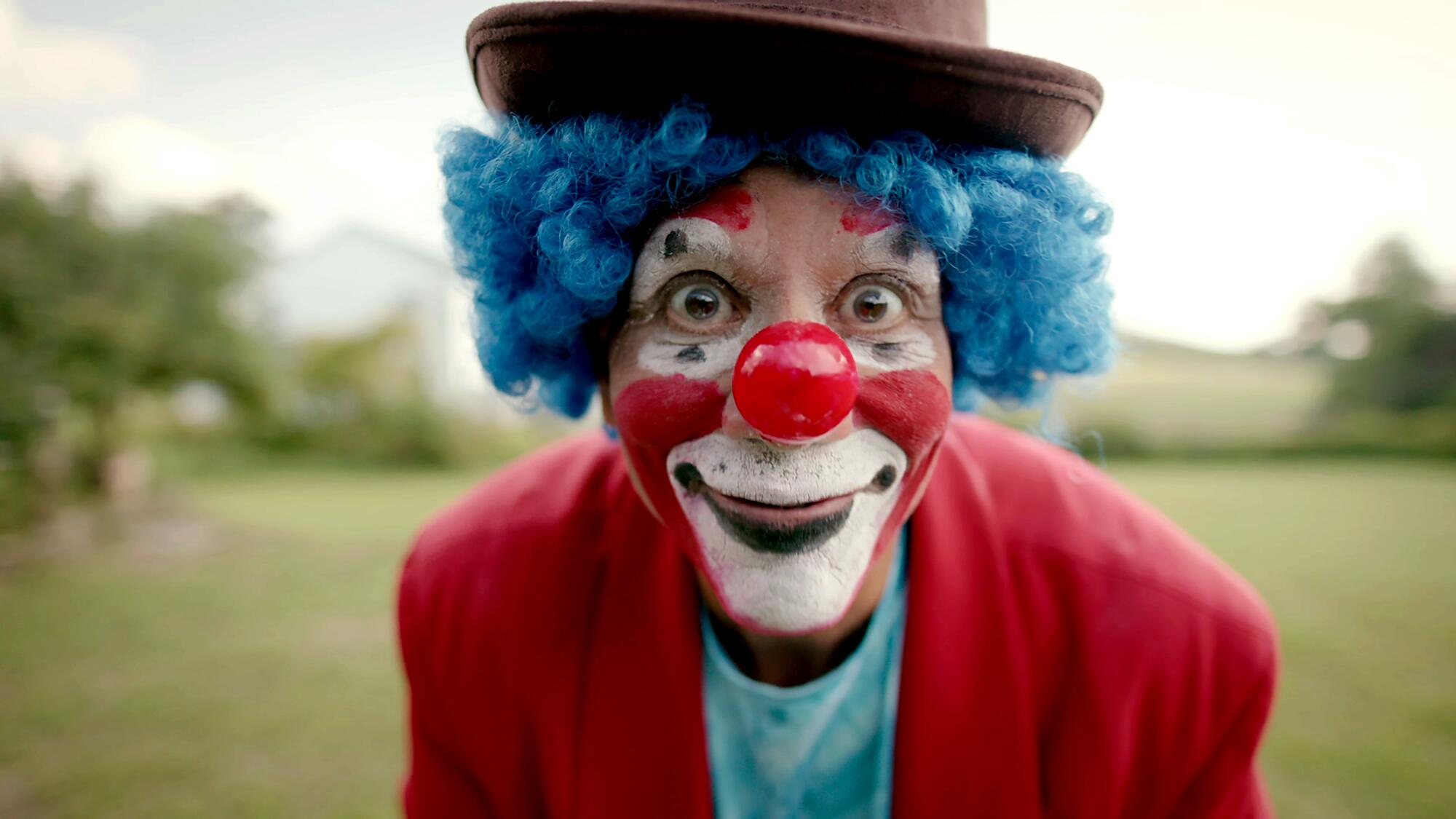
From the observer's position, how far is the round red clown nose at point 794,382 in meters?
1.04

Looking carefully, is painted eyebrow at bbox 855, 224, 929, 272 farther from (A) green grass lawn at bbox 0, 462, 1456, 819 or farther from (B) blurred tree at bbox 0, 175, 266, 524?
(B) blurred tree at bbox 0, 175, 266, 524

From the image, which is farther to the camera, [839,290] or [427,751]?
[427,751]

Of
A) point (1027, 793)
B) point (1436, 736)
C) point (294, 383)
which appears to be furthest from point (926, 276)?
point (294, 383)

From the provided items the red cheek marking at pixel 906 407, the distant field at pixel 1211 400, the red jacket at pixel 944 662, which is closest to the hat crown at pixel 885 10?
the red cheek marking at pixel 906 407

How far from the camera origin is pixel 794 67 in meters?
1.04

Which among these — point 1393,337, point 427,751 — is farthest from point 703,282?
point 1393,337

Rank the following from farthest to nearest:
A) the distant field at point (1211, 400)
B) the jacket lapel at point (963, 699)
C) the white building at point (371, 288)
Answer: the white building at point (371, 288)
the distant field at point (1211, 400)
the jacket lapel at point (963, 699)

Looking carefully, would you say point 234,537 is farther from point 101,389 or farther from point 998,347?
point 998,347

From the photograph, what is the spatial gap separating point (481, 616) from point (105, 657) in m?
3.69

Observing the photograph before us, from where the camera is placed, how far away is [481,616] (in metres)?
1.51

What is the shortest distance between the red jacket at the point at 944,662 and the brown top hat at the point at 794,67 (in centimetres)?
71

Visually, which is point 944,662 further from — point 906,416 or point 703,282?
point 703,282

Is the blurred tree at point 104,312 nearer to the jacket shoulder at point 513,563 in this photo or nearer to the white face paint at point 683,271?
the jacket shoulder at point 513,563

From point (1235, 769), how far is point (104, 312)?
616 cm
